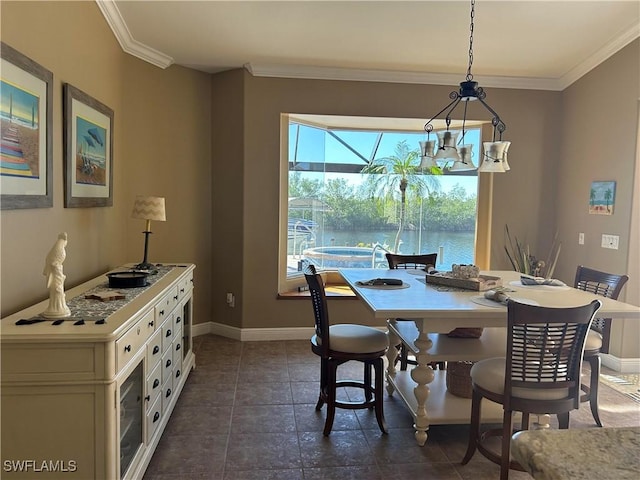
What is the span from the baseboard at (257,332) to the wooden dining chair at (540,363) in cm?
261

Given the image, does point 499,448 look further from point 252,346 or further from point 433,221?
point 433,221

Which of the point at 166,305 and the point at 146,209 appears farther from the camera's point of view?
the point at 146,209

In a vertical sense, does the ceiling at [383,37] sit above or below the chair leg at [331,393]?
above

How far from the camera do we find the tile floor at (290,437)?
2.50 m

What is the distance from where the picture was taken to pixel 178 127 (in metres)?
4.57

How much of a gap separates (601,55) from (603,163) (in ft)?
3.18

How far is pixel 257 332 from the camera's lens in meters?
4.74

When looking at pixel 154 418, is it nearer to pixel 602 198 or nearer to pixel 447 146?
pixel 447 146

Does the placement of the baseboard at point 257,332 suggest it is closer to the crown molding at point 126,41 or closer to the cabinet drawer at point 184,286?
the cabinet drawer at point 184,286

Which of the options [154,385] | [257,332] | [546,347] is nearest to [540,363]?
[546,347]

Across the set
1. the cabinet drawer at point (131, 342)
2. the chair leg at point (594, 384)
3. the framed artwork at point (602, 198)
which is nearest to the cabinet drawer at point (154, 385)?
the cabinet drawer at point (131, 342)

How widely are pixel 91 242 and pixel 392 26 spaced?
2.82 meters

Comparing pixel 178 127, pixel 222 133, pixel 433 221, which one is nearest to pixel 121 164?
pixel 178 127

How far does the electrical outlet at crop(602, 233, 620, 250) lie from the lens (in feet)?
13.5
